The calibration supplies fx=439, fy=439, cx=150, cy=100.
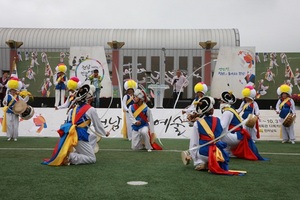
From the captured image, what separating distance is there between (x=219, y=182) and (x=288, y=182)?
990mm

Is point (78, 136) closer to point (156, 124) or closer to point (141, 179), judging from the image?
point (141, 179)

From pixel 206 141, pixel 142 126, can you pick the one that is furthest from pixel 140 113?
pixel 206 141

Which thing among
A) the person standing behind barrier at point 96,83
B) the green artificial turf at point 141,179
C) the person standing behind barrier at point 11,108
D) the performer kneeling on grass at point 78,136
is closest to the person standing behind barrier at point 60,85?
the person standing behind barrier at point 96,83

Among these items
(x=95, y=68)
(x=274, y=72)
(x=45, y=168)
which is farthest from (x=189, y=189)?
(x=274, y=72)

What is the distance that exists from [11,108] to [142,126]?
4.36 m

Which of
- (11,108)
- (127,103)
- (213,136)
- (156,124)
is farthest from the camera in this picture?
(156,124)

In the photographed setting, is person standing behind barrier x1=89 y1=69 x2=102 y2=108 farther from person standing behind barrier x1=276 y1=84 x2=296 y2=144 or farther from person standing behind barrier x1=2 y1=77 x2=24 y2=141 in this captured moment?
person standing behind barrier x1=276 y1=84 x2=296 y2=144

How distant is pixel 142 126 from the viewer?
1033 cm

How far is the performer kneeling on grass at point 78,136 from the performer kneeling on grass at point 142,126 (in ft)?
8.12

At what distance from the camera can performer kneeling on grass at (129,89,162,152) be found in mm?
10242

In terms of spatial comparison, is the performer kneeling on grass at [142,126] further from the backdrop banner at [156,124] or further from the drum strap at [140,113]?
the backdrop banner at [156,124]

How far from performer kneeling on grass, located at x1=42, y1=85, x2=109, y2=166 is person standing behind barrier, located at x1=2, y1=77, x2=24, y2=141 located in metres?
4.98

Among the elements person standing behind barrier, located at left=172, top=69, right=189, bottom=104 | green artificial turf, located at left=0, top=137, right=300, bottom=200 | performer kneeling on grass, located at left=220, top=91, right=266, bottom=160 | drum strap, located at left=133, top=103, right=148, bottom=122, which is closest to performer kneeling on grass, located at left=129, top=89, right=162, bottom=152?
drum strap, located at left=133, top=103, right=148, bottom=122

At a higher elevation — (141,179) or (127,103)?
(127,103)
